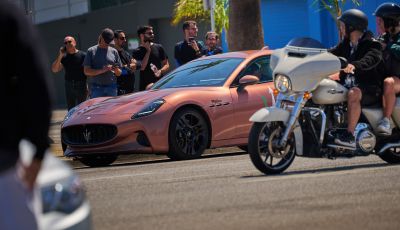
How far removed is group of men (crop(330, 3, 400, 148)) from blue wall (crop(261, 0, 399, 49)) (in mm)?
20979

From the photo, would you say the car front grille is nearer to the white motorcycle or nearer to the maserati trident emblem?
the maserati trident emblem

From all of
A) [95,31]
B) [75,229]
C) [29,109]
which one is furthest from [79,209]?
[95,31]

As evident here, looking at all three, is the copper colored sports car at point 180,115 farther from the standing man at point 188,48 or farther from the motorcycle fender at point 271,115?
the motorcycle fender at point 271,115

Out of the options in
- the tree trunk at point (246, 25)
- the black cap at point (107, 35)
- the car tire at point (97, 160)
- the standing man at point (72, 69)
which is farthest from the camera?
the tree trunk at point (246, 25)

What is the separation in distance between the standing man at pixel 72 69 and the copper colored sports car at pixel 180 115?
3.72m

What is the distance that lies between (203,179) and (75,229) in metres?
6.46

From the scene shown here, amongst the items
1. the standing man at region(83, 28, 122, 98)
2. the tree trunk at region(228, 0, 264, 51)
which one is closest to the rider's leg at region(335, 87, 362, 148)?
the standing man at region(83, 28, 122, 98)

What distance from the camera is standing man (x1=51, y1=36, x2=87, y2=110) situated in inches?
738

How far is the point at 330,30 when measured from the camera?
3372 cm

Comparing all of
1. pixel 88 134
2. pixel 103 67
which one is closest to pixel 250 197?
pixel 88 134

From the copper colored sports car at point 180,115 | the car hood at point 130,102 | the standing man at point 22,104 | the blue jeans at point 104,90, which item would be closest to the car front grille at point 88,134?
the copper colored sports car at point 180,115

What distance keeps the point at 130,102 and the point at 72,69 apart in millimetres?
4630

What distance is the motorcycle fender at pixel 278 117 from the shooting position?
10250mm

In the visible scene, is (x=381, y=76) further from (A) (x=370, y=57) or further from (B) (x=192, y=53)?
(B) (x=192, y=53)
